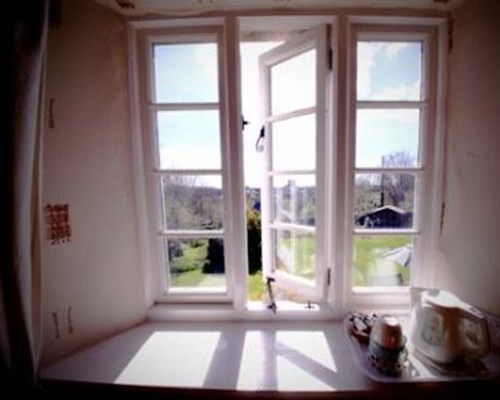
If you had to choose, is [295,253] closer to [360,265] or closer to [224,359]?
[360,265]

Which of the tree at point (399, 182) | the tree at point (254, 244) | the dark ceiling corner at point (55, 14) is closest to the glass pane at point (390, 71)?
the tree at point (399, 182)

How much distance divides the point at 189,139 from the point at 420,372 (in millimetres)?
1158

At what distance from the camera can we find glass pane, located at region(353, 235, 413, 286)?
116cm

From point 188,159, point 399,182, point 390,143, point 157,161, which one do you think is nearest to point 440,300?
point 399,182

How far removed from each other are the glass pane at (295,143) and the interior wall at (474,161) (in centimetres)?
53

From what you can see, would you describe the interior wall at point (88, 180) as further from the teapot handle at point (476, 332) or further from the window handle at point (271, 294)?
the teapot handle at point (476, 332)

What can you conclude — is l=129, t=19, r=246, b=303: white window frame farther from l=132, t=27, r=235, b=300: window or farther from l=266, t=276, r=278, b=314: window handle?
l=266, t=276, r=278, b=314: window handle

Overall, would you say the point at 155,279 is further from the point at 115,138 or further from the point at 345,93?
the point at 345,93

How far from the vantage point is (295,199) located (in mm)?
1181

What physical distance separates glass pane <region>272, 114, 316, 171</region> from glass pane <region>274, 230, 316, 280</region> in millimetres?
302

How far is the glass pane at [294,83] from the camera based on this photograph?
1.11 m

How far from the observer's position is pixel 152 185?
3.77ft

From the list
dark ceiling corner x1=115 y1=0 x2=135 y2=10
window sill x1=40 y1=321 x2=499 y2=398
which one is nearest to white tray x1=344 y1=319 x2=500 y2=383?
window sill x1=40 y1=321 x2=499 y2=398

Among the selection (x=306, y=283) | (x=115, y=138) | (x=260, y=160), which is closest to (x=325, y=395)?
(x=306, y=283)
